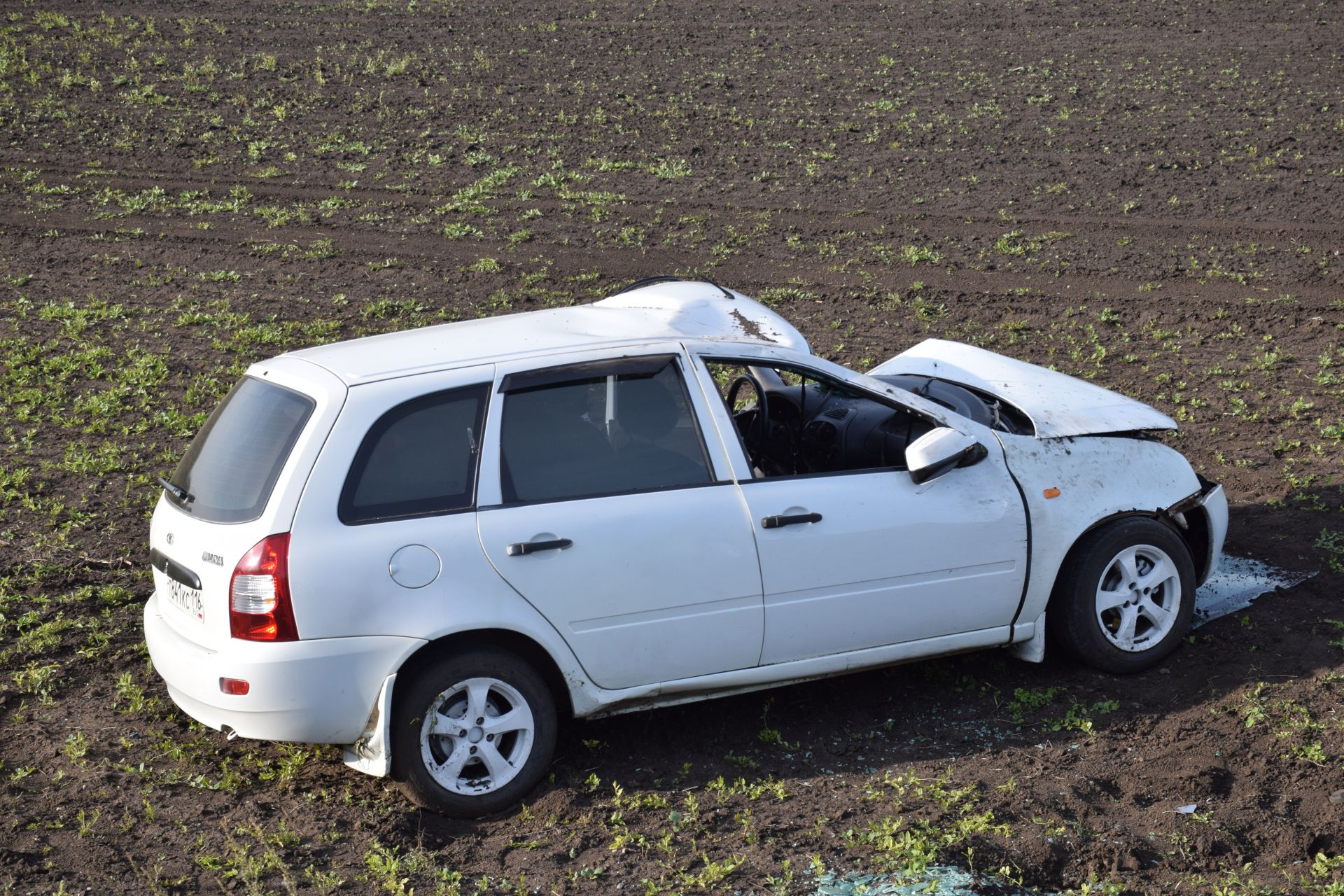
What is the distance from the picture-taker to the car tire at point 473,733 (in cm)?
478

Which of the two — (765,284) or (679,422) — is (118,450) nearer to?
(679,422)

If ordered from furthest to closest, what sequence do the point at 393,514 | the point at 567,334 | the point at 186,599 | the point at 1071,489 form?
the point at 1071,489, the point at 567,334, the point at 186,599, the point at 393,514

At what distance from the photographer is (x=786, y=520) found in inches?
204

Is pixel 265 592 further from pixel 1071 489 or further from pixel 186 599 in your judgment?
pixel 1071 489

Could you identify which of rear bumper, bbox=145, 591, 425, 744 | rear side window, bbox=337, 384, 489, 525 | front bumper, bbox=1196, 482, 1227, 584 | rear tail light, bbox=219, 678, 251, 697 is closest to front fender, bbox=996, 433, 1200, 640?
front bumper, bbox=1196, 482, 1227, 584

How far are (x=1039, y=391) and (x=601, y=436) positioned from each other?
2.51 metres

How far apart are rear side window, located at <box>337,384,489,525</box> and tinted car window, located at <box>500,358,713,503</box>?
145mm

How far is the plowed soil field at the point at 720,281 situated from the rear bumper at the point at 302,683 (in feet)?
1.39

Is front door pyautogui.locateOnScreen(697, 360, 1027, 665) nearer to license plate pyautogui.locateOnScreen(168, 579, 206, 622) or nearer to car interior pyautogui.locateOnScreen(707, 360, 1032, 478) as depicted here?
car interior pyautogui.locateOnScreen(707, 360, 1032, 478)

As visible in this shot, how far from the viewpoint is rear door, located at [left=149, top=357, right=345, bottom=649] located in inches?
185

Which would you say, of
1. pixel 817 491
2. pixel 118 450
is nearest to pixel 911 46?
pixel 118 450

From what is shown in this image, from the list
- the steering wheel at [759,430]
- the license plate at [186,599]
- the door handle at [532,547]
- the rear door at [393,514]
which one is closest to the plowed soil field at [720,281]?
the license plate at [186,599]

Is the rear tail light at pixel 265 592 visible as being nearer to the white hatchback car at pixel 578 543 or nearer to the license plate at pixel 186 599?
the white hatchback car at pixel 578 543

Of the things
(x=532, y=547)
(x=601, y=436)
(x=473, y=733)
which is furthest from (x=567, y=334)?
(x=473, y=733)
